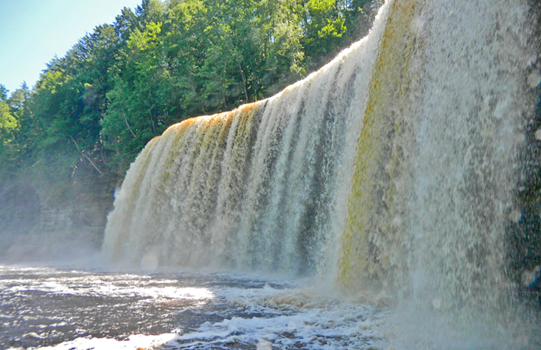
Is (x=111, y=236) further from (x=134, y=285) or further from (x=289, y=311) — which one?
(x=289, y=311)

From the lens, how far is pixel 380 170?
5.38 metres

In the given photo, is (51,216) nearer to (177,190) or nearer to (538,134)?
(177,190)

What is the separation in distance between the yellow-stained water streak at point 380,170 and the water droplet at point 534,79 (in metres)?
1.58

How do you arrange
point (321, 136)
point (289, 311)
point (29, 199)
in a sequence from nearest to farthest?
point (289, 311), point (321, 136), point (29, 199)

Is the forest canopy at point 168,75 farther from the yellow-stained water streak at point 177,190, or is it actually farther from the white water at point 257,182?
the white water at point 257,182

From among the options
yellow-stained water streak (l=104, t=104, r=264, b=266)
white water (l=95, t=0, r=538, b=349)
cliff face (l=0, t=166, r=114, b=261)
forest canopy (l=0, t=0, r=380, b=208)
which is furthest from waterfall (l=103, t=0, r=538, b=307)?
cliff face (l=0, t=166, r=114, b=261)

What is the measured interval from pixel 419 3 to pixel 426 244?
3063mm

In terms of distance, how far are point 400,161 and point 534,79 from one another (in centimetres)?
175

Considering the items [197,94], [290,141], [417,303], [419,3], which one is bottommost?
[417,303]

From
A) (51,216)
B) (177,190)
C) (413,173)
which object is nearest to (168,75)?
(177,190)

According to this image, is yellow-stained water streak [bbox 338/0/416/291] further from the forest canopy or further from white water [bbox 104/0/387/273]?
the forest canopy

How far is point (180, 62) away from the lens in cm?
2219

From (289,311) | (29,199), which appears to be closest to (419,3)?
(289,311)

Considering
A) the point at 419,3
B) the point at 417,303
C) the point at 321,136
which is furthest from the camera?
the point at 321,136
